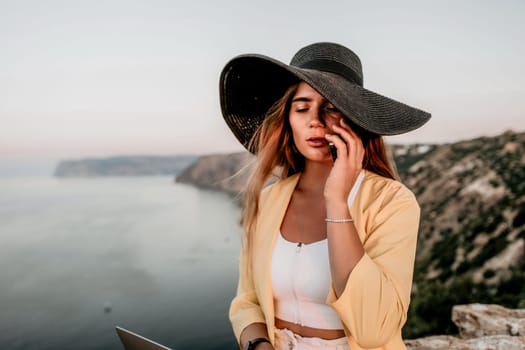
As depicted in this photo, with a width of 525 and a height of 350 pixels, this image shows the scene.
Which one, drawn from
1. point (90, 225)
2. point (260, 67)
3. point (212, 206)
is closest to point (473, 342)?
point (260, 67)

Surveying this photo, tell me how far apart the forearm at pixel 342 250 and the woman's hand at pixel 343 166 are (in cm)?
8

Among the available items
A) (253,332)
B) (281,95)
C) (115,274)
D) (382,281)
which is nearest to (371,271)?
(382,281)

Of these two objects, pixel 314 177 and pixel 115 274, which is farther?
pixel 115 274

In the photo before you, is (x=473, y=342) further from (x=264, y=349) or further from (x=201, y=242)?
(x=201, y=242)

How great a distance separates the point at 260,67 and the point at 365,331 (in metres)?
1.19

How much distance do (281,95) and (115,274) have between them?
56.5 metres

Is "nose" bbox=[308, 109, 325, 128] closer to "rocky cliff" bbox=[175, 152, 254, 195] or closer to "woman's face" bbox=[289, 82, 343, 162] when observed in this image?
"woman's face" bbox=[289, 82, 343, 162]

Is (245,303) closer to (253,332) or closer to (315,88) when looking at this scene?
(253,332)

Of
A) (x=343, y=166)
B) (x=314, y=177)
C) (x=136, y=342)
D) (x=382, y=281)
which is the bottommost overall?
(x=136, y=342)

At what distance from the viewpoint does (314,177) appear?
6.70 feet

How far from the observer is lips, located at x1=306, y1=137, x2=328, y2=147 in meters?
1.80

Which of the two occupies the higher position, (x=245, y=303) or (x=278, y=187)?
(x=278, y=187)

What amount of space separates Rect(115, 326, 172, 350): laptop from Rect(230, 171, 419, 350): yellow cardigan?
0.52 m

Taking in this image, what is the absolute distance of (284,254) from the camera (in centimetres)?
174
